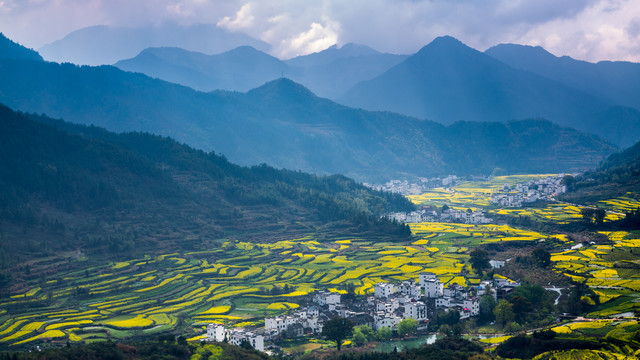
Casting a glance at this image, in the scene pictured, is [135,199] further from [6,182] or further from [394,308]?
[394,308]

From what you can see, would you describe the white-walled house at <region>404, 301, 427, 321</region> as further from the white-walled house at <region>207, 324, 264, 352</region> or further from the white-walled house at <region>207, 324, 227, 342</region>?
the white-walled house at <region>207, 324, 227, 342</region>

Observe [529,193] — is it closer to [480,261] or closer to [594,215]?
[594,215]

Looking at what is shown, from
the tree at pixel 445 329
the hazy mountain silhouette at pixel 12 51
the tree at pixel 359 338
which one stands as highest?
the hazy mountain silhouette at pixel 12 51

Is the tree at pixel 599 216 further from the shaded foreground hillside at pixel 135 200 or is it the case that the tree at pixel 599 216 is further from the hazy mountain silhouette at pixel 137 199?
the shaded foreground hillside at pixel 135 200

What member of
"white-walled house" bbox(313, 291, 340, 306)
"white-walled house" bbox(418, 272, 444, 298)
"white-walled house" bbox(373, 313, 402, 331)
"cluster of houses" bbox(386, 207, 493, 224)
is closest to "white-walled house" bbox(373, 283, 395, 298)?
"white-walled house" bbox(418, 272, 444, 298)

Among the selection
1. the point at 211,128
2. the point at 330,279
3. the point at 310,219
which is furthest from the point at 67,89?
the point at 330,279

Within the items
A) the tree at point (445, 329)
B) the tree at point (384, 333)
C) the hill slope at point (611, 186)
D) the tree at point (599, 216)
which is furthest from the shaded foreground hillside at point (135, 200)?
the tree at point (445, 329)

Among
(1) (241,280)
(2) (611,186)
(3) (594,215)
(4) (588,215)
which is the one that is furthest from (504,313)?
(2) (611,186)
